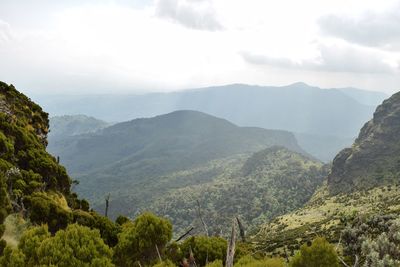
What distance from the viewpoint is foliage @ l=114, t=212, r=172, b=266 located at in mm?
44812

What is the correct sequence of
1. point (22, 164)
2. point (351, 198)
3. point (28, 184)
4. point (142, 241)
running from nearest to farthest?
point (142, 241)
point (28, 184)
point (22, 164)
point (351, 198)

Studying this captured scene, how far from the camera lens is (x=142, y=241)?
4484cm

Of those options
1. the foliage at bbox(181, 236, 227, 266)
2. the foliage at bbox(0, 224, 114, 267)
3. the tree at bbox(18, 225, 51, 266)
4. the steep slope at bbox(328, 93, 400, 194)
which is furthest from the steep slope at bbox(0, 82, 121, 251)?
the steep slope at bbox(328, 93, 400, 194)

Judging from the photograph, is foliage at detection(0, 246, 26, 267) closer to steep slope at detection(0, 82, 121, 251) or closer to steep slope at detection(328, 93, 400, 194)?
steep slope at detection(0, 82, 121, 251)

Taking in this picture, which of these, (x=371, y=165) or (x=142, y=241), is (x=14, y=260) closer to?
(x=142, y=241)

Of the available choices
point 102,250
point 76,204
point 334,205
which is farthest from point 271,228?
point 102,250

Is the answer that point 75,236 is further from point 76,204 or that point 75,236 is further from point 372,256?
point 76,204

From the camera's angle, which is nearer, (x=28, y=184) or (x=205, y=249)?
(x=205, y=249)

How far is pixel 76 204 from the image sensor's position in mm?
69250

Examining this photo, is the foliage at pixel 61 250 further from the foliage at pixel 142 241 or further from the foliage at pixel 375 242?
the foliage at pixel 375 242

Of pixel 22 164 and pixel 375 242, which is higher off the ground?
pixel 22 164

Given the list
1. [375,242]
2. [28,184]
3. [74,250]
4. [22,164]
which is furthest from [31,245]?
[375,242]

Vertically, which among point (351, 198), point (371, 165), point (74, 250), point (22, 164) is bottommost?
point (351, 198)

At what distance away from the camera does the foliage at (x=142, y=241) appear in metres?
44.8
